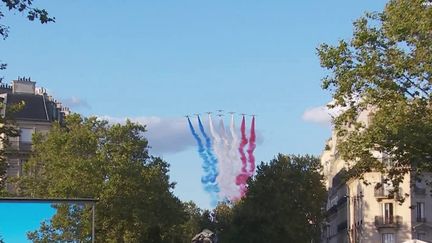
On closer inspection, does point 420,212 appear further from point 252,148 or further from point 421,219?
point 252,148

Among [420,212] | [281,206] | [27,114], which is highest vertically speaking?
[27,114]

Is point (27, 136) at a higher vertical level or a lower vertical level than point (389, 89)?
higher

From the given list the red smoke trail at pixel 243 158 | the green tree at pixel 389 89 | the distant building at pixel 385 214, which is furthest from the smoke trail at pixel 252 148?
the green tree at pixel 389 89

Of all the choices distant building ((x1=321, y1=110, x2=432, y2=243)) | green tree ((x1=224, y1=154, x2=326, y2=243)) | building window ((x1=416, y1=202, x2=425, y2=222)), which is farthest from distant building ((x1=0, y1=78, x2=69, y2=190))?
building window ((x1=416, y1=202, x2=425, y2=222))

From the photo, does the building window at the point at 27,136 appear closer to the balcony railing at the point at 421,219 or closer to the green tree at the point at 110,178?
the green tree at the point at 110,178

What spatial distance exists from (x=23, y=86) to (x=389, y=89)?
7116 centimetres

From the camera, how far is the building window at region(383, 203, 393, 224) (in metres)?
97.6

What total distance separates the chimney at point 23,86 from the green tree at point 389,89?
67.3 meters

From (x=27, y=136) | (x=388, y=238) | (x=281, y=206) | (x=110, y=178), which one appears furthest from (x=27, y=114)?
(x=388, y=238)

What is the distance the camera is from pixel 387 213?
3873 inches

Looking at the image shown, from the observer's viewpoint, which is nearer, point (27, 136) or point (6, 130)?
point (6, 130)

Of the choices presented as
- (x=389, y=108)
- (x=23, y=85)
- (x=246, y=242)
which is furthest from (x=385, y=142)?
(x=23, y=85)

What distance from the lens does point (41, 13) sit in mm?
15938

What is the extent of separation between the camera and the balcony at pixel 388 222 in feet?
317
